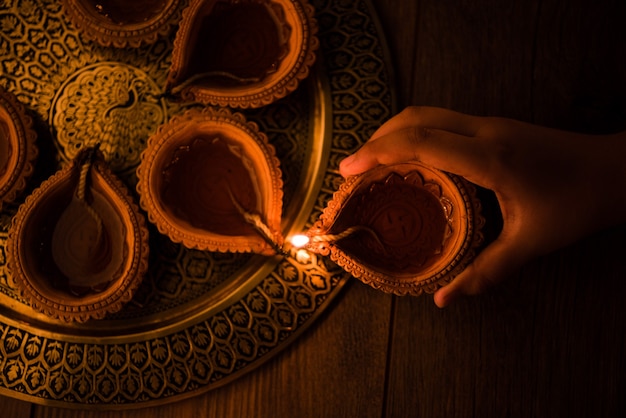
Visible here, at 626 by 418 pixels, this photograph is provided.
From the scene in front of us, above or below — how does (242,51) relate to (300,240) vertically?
above

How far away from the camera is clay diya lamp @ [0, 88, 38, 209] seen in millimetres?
772

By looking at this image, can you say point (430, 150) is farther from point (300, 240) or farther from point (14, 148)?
point (14, 148)

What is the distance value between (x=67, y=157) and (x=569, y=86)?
796 millimetres

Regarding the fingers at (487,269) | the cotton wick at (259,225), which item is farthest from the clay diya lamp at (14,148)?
the fingers at (487,269)

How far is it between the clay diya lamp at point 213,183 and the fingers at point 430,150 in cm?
15

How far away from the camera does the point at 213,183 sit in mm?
792

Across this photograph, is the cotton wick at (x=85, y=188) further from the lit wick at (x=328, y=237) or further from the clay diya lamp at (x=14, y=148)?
the lit wick at (x=328, y=237)

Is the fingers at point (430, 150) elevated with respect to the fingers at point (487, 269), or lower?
elevated

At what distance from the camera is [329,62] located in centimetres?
83

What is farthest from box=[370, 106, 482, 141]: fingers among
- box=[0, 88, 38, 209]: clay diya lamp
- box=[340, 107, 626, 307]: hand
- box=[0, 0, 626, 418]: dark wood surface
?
box=[0, 88, 38, 209]: clay diya lamp

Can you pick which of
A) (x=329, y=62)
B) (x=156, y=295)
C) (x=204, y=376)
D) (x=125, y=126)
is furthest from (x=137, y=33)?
(x=204, y=376)

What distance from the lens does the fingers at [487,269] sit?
71 cm

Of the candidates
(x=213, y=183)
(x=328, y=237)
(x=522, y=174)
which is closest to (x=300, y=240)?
(x=328, y=237)

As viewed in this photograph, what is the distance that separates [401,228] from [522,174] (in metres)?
0.18
